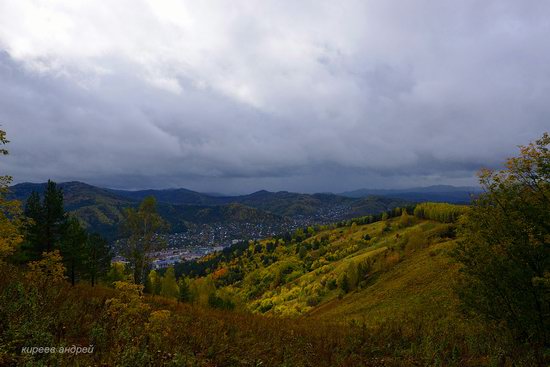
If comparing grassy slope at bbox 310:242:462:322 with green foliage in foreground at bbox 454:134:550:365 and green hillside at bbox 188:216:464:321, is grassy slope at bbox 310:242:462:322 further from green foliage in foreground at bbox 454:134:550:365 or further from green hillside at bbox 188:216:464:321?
green foliage in foreground at bbox 454:134:550:365

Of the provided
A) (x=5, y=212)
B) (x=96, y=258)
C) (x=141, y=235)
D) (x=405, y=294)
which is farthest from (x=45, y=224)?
(x=405, y=294)

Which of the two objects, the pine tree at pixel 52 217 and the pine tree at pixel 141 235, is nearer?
the pine tree at pixel 141 235

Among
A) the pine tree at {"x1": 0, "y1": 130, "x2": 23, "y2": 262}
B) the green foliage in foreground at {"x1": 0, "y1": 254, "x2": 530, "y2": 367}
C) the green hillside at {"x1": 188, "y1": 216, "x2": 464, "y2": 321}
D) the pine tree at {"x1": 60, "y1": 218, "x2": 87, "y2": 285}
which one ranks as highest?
the pine tree at {"x1": 0, "y1": 130, "x2": 23, "y2": 262}

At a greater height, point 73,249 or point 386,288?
point 73,249

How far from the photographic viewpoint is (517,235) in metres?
15.5

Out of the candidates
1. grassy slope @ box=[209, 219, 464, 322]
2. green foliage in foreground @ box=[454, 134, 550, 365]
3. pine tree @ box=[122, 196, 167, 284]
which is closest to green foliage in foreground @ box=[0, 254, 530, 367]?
green foliage in foreground @ box=[454, 134, 550, 365]

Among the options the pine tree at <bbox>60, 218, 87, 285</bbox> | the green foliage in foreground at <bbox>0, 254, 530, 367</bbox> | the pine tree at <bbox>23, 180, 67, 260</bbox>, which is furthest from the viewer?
the pine tree at <bbox>60, 218, 87, 285</bbox>

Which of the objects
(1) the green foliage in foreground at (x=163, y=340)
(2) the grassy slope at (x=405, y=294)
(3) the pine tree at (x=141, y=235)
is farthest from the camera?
(2) the grassy slope at (x=405, y=294)

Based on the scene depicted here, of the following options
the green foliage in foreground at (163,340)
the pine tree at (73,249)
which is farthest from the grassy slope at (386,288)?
the pine tree at (73,249)

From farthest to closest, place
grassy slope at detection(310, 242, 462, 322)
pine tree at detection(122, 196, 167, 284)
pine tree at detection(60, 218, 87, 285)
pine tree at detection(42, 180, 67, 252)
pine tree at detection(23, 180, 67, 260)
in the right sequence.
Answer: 1. grassy slope at detection(310, 242, 462, 322)
2. pine tree at detection(60, 218, 87, 285)
3. pine tree at detection(42, 180, 67, 252)
4. pine tree at detection(23, 180, 67, 260)
5. pine tree at detection(122, 196, 167, 284)

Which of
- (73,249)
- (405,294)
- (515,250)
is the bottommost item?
(405,294)

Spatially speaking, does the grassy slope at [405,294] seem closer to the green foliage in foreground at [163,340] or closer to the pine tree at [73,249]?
the green foliage in foreground at [163,340]

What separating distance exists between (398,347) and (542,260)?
8.46 metres

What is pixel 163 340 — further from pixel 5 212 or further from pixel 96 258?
pixel 96 258
